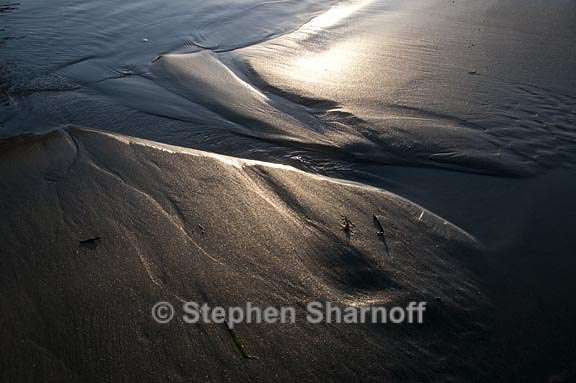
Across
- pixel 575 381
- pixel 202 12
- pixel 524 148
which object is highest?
pixel 202 12

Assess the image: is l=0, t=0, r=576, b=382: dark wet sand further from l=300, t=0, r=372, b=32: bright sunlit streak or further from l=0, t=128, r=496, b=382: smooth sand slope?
l=300, t=0, r=372, b=32: bright sunlit streak

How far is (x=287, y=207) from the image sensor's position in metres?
2.71

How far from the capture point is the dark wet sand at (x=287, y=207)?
6.22 feet

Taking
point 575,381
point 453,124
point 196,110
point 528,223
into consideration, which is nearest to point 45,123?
point 196,110

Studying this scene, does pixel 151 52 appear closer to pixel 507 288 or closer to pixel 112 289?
pixel 112 289

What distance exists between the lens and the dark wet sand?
1.90 metres

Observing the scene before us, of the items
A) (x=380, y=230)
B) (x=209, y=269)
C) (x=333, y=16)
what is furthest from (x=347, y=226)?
(x=333, y=16)

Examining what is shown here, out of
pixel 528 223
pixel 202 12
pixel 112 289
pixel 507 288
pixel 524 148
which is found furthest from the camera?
pixel 202 12

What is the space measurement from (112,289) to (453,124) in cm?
297

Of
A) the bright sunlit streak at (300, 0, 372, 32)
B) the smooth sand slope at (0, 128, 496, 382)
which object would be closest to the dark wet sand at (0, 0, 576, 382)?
the smooth sand slope at (0, 128, 496, 382)

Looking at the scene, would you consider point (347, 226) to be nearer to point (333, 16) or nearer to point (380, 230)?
point (380, 230)

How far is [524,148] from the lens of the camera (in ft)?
11.1

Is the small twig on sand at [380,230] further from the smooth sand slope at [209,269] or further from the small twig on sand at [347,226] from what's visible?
the small twig on sand at [347,226]

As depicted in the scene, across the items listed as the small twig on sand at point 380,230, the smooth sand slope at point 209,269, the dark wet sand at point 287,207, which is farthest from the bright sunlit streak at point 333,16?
the small twig on sand at point 380,230
